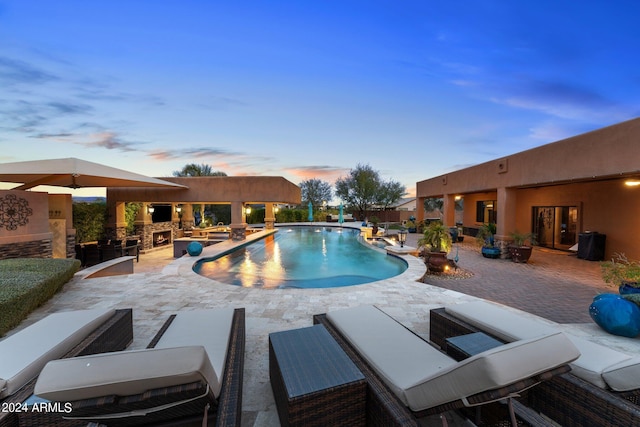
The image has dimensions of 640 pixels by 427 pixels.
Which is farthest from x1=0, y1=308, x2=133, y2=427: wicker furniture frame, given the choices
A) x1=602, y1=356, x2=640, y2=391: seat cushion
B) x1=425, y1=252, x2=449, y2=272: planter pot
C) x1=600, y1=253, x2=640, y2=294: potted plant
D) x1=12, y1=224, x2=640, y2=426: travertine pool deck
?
x1=425, y1=252, x2=449, y2=272: planter pot

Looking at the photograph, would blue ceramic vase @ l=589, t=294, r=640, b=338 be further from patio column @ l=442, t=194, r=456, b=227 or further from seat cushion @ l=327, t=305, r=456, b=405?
patio column @ l=442, t=194, r=456, b=227

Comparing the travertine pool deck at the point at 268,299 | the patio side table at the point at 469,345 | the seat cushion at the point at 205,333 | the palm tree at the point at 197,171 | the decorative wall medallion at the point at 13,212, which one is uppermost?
the palm tree at the point at 197,171

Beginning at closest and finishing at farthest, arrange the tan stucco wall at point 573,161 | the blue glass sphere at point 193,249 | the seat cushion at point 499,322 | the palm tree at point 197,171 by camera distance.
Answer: the seat cushion at point 499,322 < the tan stucco wall at point 573,161 < the blue glass sphere at point 193,249 < the palm tree at point 197,171

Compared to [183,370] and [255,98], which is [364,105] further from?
[183,370]

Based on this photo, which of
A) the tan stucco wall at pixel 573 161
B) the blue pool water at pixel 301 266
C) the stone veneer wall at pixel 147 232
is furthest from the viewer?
the stone veneer wall at pixel 147 232

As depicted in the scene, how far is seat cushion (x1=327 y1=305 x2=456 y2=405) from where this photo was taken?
6.60ft

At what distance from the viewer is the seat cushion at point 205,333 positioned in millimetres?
2416

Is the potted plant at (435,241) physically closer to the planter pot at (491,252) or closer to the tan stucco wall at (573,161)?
the planter pot at (491,252)

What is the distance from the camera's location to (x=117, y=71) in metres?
10.1

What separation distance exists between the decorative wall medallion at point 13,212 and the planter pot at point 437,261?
11.7 meters

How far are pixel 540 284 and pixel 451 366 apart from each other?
7730mm

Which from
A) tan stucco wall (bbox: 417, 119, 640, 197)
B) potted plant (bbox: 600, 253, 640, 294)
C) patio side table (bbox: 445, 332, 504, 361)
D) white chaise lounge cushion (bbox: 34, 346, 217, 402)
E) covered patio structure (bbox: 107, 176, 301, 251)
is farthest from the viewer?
covered patio structure (bbox: 107, 176, 301, 251)

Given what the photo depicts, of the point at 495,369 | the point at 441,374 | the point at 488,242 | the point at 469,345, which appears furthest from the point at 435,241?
the point at 495,369

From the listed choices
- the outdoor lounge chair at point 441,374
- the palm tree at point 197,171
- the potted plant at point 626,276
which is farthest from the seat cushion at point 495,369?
the palm tree at point 197,171
